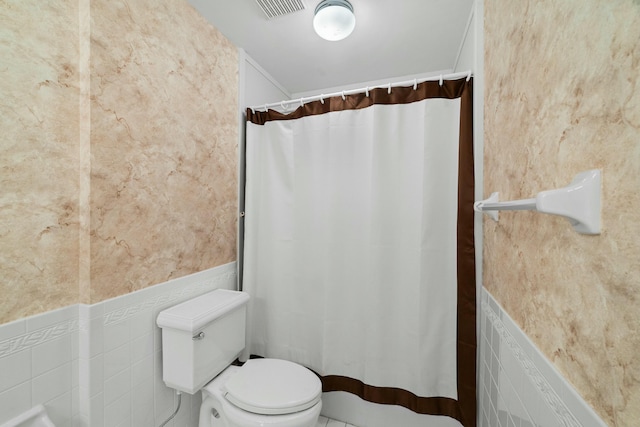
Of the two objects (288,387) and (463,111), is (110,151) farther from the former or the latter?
(463,111)

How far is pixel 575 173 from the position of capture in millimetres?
510

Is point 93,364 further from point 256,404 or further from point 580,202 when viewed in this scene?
point 580,202

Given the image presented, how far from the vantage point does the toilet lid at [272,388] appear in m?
1.07

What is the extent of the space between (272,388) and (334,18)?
1765 mm

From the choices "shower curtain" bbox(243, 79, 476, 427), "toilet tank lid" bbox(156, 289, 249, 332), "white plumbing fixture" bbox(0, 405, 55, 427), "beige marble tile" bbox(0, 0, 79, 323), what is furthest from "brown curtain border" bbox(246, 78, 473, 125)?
"white plumbing fixture" bbox(0, 405, 55, 427)

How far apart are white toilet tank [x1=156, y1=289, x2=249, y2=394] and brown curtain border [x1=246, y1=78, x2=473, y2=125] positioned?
1154 millimetres

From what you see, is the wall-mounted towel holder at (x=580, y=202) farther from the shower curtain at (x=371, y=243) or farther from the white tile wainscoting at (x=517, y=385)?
the shower curtain at (x=371, y=243)

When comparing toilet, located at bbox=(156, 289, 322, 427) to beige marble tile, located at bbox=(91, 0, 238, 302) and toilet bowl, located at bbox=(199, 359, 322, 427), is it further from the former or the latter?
beige marble tile, located at bbox=(91, 0, 238, 302)

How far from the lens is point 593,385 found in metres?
0.45

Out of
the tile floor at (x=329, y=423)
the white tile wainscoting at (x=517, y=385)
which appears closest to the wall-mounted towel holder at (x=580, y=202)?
the white tile wainscoting at (x=517, y=385)

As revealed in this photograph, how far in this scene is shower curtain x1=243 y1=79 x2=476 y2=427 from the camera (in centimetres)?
124

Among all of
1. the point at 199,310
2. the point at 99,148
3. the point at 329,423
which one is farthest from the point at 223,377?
the point at 99,148

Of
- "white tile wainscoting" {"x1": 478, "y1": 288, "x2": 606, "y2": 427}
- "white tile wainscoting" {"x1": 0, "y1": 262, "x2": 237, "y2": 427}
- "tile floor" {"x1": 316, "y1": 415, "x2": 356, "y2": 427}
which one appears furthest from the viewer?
"tile floor" {"x1": 316, "y1": 415, "x2": 356, "y2": 427}

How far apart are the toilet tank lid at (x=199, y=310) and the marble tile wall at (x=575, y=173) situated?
3.89 feet
